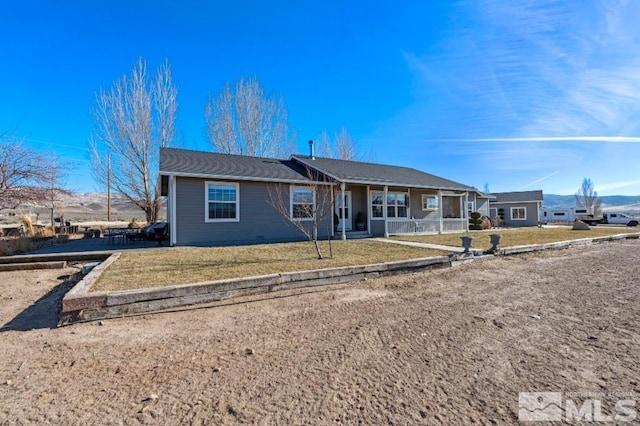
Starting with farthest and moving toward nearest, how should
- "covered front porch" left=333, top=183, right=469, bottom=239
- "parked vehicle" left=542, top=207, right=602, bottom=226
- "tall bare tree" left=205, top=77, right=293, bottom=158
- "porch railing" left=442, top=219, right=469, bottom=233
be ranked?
"parked vehicle" left=542, top=207, right=602, bottom=226
"tall bare tree" left=205, top=77, right=293, bottom=158
"porch railing" left=442, top=219, right=469, bottom=233
"covered front porch" left=333, top=183, right=469, bottom=239

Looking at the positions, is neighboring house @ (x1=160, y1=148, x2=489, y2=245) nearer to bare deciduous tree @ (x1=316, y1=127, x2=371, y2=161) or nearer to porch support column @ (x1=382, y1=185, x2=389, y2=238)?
porch support column @ (x1=382, y1=185, x2=389, y2=238)

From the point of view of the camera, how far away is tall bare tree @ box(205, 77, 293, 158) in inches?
1000

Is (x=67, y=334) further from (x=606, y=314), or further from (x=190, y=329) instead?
(x=606, y=314)

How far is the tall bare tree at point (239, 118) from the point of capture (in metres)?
25.4

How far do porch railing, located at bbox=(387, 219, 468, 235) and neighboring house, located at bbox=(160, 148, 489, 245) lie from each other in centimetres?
5

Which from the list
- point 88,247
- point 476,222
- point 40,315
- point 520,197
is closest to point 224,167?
point 88,247

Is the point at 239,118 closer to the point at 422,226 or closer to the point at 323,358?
the point at 422,226

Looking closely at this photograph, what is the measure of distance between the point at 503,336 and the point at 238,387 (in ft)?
10.2

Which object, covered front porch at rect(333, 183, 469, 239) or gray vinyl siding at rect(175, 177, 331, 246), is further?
covered front porch at rect(333, 183, 469, 239)

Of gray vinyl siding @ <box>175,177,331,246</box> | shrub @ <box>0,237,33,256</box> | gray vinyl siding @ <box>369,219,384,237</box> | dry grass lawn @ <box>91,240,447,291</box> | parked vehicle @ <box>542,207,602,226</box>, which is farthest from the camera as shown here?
parked vehicle @ <box>542,207,602,226</box>

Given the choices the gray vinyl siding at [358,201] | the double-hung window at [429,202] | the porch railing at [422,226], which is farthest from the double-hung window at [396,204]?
the double-hung window at [429,202]

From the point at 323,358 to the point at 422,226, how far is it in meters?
14.2

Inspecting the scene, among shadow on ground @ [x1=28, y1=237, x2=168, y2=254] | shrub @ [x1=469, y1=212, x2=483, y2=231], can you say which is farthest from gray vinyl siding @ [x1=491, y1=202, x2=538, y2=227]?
shadow on ground @ [x1=28, y1=237, x2=168, y2=254]

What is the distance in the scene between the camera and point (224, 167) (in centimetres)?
1235
